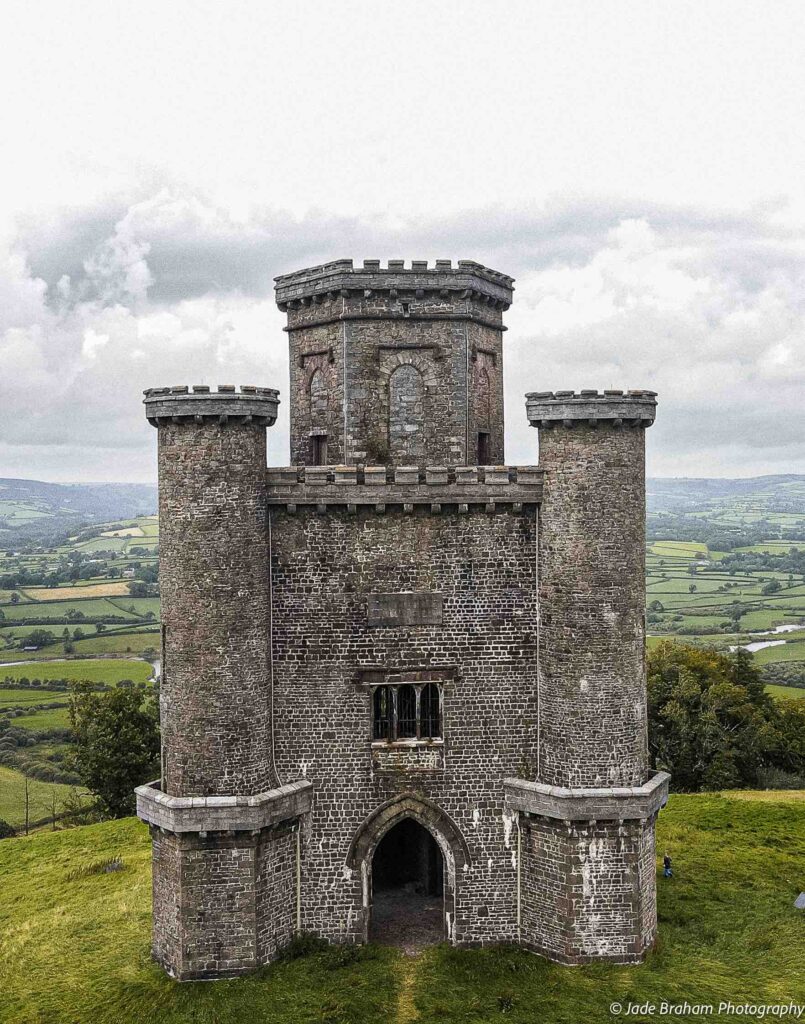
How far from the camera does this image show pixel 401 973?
19.5m

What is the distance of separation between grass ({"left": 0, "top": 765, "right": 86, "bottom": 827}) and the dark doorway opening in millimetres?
29344

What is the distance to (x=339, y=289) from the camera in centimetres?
2183

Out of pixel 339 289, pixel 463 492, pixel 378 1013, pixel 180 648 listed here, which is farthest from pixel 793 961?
pixel 339 289

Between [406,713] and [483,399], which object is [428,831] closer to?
[406,713]

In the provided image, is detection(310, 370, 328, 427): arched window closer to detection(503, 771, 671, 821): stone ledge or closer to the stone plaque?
the stone plaque

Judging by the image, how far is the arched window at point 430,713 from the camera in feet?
67.9

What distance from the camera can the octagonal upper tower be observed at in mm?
21859

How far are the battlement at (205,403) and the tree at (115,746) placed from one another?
20.8 metres

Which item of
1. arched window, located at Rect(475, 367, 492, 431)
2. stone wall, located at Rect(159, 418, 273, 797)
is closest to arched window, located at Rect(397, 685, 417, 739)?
stone wall, located at Rect(159, 418, 273, 797)

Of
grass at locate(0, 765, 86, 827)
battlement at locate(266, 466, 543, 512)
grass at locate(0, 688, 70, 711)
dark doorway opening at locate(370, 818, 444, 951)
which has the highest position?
battlement at locate(266, 466, 543, 512)

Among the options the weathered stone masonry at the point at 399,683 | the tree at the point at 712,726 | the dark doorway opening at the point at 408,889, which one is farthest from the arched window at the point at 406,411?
the tree at the point at 712,726

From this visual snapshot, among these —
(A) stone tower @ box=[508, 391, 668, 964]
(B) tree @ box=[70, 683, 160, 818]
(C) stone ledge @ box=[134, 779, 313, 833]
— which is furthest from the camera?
(B) tree @ box=[70, 683, 160, 818]

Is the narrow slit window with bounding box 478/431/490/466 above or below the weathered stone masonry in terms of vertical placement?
above

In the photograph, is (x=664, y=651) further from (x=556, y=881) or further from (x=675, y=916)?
(x=556, y=881)
